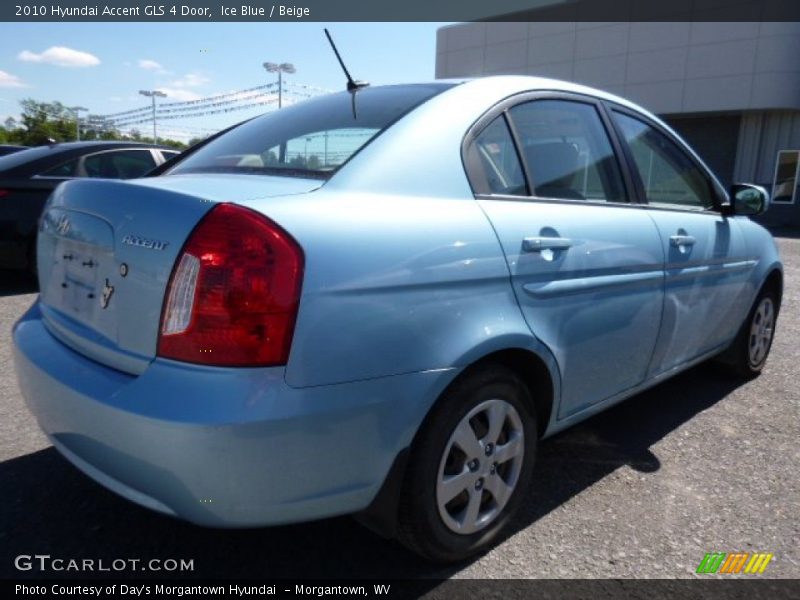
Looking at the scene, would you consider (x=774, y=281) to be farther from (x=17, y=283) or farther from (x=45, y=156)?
(x=17, y=283)

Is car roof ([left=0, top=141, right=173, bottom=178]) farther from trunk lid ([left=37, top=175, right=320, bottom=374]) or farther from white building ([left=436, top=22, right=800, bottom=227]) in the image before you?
white building ([left=436, top=22, right=800, bottom=227])

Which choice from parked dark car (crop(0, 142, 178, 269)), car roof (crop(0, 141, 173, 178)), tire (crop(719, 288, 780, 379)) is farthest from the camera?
car roof (crop(0, 141, 173, 178))

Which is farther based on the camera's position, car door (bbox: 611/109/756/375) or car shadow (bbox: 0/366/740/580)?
car door (bbox: 611/109/756/375)

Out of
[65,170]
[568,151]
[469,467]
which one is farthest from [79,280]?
[65,170]

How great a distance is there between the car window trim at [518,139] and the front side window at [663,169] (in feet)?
0.40

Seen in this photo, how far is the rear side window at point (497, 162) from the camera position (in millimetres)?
2214

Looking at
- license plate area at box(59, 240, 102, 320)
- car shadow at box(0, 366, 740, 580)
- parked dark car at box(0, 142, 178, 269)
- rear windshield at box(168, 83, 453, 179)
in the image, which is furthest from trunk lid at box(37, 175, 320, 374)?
parked dark car at box(0, 142, 178, 269)

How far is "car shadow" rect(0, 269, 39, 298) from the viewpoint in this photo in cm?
622

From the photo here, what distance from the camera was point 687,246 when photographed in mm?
3133

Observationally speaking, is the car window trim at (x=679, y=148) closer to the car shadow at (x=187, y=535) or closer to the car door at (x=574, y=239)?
the car door at (x=574, y=239)

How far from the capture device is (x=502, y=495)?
89.6 inches

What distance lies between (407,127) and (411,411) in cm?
92

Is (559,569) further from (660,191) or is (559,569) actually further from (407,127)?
(660,191)

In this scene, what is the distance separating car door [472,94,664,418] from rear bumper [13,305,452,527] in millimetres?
595
